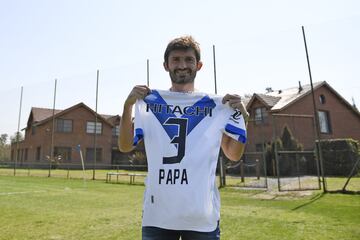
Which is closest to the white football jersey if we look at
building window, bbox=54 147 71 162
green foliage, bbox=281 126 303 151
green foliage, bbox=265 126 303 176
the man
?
the man

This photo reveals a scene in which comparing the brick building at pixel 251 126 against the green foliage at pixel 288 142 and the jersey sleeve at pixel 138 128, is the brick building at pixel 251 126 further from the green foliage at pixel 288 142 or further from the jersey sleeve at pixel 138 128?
the jersey sleeve at pixel 138 128

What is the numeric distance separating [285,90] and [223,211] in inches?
981

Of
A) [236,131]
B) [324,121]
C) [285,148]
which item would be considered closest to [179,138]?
[236,131]

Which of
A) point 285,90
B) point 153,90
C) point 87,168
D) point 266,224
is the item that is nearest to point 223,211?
point 266,224

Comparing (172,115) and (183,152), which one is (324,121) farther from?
(183,152)

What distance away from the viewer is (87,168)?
3594 centimetres

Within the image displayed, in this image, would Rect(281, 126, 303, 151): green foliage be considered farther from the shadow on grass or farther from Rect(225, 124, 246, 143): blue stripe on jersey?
Rect(225, 124, 246, 143): blue stripe on jersey

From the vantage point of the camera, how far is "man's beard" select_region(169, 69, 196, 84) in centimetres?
208

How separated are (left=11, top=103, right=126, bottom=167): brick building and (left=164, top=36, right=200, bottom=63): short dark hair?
34.2 metres

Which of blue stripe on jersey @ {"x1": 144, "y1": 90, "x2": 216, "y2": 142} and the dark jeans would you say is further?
blue stripe on jersey @ {"x1": 144, "y1": 90, "x2": 216, "y2": 142}

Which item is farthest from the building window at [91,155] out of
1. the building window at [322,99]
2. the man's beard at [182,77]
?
the man's beard at [182,77]

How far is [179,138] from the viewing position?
193cm

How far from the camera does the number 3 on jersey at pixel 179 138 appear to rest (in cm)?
185

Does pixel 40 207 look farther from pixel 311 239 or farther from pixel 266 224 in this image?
pixel 311 239
